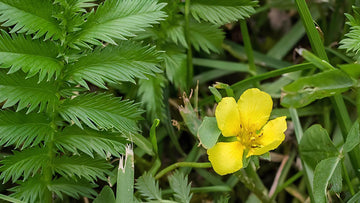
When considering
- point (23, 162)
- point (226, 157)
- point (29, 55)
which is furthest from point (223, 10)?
point (23, 162)

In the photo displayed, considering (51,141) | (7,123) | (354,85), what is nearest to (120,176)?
(51,141)

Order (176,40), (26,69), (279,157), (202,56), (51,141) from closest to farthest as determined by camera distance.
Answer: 1. (26,69)
2. (51,141)
3. (176,40)
4. (279,157)
5. (202,56)

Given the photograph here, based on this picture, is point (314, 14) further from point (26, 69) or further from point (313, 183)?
point (26, 69)

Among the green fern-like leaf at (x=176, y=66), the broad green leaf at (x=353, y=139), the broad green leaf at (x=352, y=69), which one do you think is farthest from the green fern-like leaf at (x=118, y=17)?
the broad green leaf at (x=353, y=139)

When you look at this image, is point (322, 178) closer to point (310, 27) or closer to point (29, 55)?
point (310, 27)

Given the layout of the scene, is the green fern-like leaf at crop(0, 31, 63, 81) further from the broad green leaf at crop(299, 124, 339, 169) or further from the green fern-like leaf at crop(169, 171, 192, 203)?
the broad green leaf at crop(299, 124, 339, 169)

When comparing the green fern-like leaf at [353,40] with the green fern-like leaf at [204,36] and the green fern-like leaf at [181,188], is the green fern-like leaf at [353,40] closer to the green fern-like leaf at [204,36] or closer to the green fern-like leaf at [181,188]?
the green fern-like leaf at [204,36]

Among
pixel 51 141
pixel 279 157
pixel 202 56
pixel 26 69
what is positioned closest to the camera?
pixel 26 69

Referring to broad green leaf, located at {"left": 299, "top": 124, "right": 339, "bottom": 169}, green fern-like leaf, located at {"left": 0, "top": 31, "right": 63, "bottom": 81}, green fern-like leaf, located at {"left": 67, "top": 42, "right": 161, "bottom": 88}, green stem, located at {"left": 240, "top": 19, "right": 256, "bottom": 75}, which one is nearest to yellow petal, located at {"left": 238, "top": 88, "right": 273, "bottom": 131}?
broad green leaf, located at {"left": 299, "top": 124, "right": 339, "bottom": 169}
